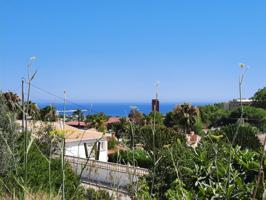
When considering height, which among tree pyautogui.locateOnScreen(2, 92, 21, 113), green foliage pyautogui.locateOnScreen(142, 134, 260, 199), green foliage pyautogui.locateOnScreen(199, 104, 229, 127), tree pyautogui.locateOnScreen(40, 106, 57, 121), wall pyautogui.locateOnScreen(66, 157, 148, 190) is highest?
tree pyautogui.locateOnScreen(2, 92, 21, 113)

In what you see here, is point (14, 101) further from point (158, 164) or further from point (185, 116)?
point (185, 116)

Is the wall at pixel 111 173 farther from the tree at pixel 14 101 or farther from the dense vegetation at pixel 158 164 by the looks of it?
the tree at pixel 14 101

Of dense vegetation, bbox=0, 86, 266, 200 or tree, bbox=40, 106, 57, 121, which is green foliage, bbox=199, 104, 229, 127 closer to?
dense vegetation, bbox=0, 86, 266, 200

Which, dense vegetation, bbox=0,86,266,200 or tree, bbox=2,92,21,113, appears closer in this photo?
tree, bbox=2,92,21,113

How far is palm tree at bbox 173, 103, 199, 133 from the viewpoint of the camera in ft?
147

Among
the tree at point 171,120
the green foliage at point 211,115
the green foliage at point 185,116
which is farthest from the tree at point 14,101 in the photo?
the green foliage at point 211,115

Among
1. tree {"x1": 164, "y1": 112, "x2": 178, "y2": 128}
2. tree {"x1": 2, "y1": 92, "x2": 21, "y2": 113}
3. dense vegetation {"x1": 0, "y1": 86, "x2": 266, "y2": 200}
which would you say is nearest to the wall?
dense vegetation {"x1": 0, "y1": 86, "x2": 266, "y2": 200}

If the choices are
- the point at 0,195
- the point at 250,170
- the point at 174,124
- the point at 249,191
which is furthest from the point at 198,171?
the point at 174,124

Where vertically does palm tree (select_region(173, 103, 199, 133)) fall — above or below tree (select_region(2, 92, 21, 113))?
below

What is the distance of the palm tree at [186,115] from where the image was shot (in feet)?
147

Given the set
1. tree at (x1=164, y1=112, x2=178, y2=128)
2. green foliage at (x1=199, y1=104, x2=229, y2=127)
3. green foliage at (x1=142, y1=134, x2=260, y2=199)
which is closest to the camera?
green foliage at (x1=142, y1=134, x2=260, y2=199)

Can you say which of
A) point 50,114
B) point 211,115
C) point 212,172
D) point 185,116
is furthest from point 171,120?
point 50,114

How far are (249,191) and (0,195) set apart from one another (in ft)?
7.86

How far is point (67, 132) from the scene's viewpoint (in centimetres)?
194
